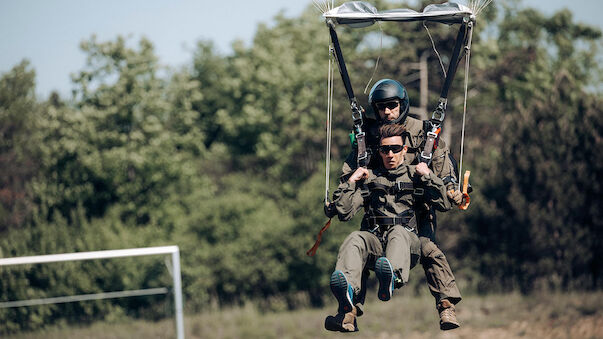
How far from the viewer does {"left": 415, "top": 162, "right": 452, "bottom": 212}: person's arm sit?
634 centimetres

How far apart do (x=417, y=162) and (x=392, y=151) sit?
41 cm

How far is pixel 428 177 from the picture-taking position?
20.8 ft

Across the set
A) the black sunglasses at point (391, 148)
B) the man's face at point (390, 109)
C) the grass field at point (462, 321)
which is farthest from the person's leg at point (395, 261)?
the grass field at point (462, 321)

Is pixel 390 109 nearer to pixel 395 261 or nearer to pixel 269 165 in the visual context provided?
pixel 395 261

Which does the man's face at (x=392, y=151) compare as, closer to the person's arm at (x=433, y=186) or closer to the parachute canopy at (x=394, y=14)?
the person's arm at (x=433, y=186)

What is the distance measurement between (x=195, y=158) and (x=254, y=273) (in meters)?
11.2

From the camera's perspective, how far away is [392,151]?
6508 mm

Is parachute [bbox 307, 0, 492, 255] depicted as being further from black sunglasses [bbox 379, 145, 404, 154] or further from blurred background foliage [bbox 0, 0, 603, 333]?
blurred background foliage [bbox 0, 0, 603, 333]

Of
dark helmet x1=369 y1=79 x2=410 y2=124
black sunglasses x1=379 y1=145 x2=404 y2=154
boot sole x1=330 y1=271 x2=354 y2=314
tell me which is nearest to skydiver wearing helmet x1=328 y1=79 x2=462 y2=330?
dark helmet x1=369 y1=79 x2=410 y2=124

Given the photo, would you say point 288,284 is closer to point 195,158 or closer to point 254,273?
point 254,273

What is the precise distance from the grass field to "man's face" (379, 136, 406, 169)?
18796 mm

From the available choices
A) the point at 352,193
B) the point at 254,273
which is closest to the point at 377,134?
the point at 352,193

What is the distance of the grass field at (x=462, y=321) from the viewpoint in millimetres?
26234

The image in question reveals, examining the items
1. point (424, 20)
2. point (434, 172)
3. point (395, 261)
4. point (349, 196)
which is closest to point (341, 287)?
point (395, 261)
